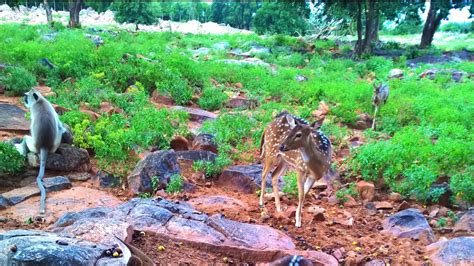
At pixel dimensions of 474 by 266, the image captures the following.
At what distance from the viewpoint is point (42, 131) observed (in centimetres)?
798

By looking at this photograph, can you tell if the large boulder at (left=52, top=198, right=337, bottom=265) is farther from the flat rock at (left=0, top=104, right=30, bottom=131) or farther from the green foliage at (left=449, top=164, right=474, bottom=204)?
the flat rock at (left=0, top=104, right=30, bottom=131)

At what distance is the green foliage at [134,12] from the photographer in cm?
4291

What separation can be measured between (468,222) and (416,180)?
1.30m

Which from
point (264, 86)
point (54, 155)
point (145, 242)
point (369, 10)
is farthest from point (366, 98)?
point (369, 10)

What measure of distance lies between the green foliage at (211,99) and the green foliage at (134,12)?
31510 mm

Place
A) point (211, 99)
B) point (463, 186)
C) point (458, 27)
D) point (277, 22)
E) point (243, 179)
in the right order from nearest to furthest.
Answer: point (463, 186)
point (243, 179)
point (211, 99)
point (277, 22)
point (458, 27)

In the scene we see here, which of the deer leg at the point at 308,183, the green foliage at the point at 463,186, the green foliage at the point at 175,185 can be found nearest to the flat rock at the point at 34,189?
the green foliage at the point at 175,185

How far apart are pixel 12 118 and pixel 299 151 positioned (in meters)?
6.71

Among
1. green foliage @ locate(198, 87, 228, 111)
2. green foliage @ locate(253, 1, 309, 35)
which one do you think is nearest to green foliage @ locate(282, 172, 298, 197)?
green foliage @ locate(198, 87, 228, 111)

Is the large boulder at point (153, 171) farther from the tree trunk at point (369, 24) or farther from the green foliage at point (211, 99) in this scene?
the tree trunk at point (369, 24)

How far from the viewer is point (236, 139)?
1040cm

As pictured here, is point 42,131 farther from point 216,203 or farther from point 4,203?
point 216,203

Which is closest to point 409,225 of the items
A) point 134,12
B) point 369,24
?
point 369,24

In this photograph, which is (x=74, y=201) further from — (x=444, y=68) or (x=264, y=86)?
(x=444, y=68)
